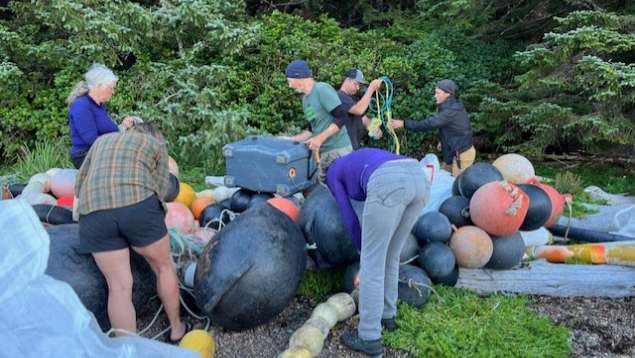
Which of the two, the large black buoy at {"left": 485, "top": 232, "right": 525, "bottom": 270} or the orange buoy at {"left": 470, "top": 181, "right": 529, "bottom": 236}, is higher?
the orange buoy at {"left": 470, "top": 181, "right": 529, "bottom": 236}

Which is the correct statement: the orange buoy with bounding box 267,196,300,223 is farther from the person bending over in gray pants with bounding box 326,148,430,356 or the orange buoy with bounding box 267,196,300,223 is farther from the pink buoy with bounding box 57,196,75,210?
the pink buoy with bounding box 57,196,75,210

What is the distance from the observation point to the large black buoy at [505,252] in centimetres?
470

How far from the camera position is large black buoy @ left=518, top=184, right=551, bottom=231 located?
479 cm

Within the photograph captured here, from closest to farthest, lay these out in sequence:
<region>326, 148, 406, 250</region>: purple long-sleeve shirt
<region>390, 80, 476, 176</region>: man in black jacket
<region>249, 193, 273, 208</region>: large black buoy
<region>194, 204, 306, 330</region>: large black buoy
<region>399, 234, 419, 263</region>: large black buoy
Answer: <region>326, 148, 406, 250</region>: purple long-sleeve shirt
<region>194, 204, 306, 330</region>: large black buoy
<region>399, 234, 419, 263</region>: large black buoy
<region>249, 193, 273, 208</region>: large black buoy
<region>390, 80, 476, 176</region>: man in black jacket

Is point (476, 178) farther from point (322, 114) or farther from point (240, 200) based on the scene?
point (240, 200)

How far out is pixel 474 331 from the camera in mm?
3934

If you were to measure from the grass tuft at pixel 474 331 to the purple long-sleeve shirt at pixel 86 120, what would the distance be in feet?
9.52

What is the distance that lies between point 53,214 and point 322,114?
255cm

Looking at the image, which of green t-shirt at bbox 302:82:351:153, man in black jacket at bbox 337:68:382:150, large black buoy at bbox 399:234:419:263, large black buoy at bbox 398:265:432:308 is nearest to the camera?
large black buoy at bbox 398:265:432:308

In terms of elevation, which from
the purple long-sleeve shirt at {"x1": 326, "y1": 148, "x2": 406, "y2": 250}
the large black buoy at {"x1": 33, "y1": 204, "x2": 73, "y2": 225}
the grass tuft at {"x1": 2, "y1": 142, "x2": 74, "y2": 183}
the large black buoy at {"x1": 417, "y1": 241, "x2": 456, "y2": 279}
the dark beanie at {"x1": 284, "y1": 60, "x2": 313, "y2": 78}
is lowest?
the grass tuft at {"x1": 2, "y1": 142, "x2": 74, "y2": 183}

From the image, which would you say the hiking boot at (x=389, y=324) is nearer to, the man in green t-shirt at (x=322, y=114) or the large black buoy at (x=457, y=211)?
the large black buoy at (x=457, y=211)

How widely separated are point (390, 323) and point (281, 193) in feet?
6.31

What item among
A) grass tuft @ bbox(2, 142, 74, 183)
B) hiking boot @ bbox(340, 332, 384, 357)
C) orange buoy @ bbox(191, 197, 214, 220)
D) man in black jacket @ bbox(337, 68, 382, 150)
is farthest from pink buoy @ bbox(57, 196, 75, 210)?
hiking boot @ bbox(340, 332, 384, 357)

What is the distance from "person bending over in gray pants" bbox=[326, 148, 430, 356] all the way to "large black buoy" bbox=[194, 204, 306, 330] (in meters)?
0.53
